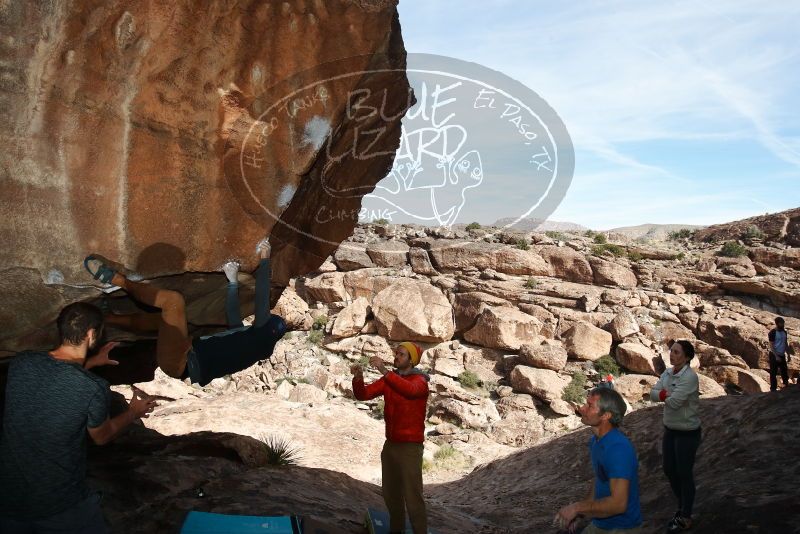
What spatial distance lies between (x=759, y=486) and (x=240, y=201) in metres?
6.14

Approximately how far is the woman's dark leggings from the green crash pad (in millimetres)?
3298

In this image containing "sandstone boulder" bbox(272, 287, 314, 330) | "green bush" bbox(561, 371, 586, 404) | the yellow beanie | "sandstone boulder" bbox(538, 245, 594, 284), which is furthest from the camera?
"sandstone boulder" bbox(538, 245, 594, 284)

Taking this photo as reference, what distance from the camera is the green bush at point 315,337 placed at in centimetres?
2266

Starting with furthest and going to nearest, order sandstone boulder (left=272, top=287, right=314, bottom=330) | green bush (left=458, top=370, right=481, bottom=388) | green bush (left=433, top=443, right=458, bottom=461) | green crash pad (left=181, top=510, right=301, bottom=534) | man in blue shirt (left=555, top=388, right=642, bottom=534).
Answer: sandstone boulder (left=272, top=287, right=314, bottom=330) → green bush (left=458, top=370, right=481, bottom=388) → green bush (left=433, top=443, right=458, bottom=461) → green crash pad (left=181, top=510, right=301, bottom=534) → man in blue shirt (left=555, top=388, right=642, bottom=534)

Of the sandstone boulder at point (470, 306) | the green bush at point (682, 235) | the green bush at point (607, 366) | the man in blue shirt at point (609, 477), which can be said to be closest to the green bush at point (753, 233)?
the green bush at point (682, 235)

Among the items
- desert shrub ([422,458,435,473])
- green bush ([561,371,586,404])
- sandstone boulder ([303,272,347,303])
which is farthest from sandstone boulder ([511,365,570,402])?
sandstone boulder ([303,272,347,303])

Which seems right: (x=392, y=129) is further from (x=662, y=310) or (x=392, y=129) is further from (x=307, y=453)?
(x=662, y=310)

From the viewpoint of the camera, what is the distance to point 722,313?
22.2 m

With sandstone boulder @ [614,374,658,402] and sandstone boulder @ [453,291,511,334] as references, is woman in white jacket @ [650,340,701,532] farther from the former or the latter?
sandstone boulder @ [453,291,511,334]

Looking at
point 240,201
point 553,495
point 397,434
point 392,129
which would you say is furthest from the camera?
point 553,495

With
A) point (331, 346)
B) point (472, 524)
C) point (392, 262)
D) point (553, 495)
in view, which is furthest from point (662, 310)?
point (472, 524)

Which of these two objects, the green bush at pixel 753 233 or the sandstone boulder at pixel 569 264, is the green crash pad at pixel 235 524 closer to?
the sandstone boulder at pixel 569 264

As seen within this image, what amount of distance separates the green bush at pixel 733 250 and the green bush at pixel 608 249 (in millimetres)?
4514

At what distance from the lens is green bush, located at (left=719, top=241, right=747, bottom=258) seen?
25.8 m
